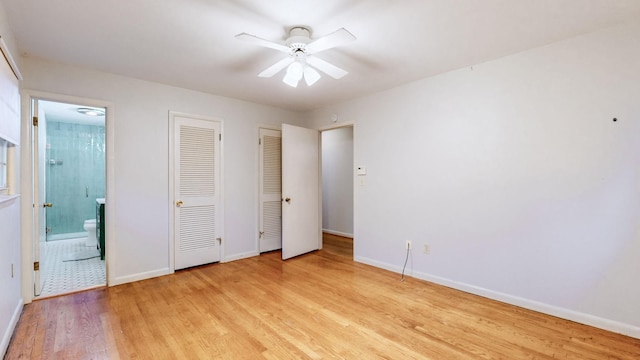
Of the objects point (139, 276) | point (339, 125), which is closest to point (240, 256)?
point (139, 276)

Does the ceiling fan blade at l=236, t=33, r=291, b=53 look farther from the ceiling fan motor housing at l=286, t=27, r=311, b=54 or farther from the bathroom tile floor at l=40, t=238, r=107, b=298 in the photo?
the bathroom tile floor at l=40, t=238, r=107, b=298

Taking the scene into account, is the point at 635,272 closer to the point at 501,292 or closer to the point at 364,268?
the point at 501,292

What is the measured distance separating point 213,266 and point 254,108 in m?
2.36

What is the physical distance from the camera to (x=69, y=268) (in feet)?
12.0

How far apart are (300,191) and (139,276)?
2.29m

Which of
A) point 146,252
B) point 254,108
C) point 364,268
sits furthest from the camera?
point 254,108

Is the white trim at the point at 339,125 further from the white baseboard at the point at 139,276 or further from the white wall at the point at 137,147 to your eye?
the white baseboard at the point at 139,276

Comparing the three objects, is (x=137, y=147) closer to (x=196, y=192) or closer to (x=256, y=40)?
(x=196, y=192)

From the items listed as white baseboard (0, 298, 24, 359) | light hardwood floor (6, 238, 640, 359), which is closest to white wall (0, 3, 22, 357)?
white baseboard (0, 298, 24, 359)

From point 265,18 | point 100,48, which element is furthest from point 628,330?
point 100,48

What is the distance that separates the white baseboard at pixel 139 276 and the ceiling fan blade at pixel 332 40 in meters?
3.08

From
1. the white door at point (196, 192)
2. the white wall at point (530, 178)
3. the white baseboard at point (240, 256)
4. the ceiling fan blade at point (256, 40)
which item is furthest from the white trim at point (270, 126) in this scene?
the ceiling fan blade at point (256, 40)

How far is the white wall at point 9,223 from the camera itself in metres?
1.88

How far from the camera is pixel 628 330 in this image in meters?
2.11
